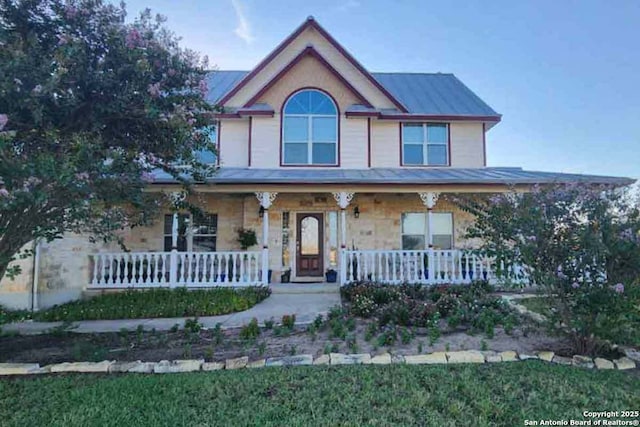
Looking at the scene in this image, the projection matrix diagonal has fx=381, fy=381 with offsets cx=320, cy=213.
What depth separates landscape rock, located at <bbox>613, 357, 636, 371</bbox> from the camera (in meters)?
4.58

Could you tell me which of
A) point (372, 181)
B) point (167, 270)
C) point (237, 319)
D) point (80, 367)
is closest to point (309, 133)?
point (372, 181)

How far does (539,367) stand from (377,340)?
210 cm

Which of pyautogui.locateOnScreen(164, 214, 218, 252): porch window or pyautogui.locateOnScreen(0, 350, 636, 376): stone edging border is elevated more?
pyautogui.locateOnScreen(164, 214, 218, 252): porch window

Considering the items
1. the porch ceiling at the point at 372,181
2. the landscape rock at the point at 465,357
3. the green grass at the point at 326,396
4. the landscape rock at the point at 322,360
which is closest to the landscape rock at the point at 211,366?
the green grass at the point at 326,396

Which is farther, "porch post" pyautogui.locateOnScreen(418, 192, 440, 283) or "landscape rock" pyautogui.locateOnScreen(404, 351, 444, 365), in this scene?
"porch post" pyautogui.locateOnScreen(418, 192, 440, 283)

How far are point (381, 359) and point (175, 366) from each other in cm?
255

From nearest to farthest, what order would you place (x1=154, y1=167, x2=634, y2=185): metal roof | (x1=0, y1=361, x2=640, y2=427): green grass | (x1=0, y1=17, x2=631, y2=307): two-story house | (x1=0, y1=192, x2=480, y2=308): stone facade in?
(x1=0, y1=361, x2=640, y2=427): green grass → (x1=154, y1=167, x2=634, y2=185): metal roof → (x1=0, y1=17, x2=631, y2=307): two-story house → (x1=0, y1=192, x2=480, y2=308): stone facade

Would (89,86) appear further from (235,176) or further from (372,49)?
(372,49)

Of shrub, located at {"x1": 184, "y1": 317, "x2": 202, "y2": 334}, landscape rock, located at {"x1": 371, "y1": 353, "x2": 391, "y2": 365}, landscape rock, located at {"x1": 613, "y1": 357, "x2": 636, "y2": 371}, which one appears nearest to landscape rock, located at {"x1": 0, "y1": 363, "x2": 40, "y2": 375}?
shrub, located at {"x1": 184, "y1": 317, "x2": 202, "y2": 334}

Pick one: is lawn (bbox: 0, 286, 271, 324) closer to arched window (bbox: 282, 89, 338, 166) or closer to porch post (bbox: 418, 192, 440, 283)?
porch post (bbox: 418, 192, 440, 283)

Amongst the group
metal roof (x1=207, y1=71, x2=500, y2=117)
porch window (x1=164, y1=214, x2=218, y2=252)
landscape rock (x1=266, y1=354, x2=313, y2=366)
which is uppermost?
metal roof (x1=207, y1=71, x2=500, y2=117)

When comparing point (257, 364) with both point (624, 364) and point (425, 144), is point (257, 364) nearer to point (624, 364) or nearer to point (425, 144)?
point (624, 364)

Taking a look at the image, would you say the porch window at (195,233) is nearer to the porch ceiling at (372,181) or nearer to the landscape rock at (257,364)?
the porch ceiling at (372,181)

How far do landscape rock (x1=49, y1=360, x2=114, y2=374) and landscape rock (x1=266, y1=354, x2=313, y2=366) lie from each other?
6.63 feet
